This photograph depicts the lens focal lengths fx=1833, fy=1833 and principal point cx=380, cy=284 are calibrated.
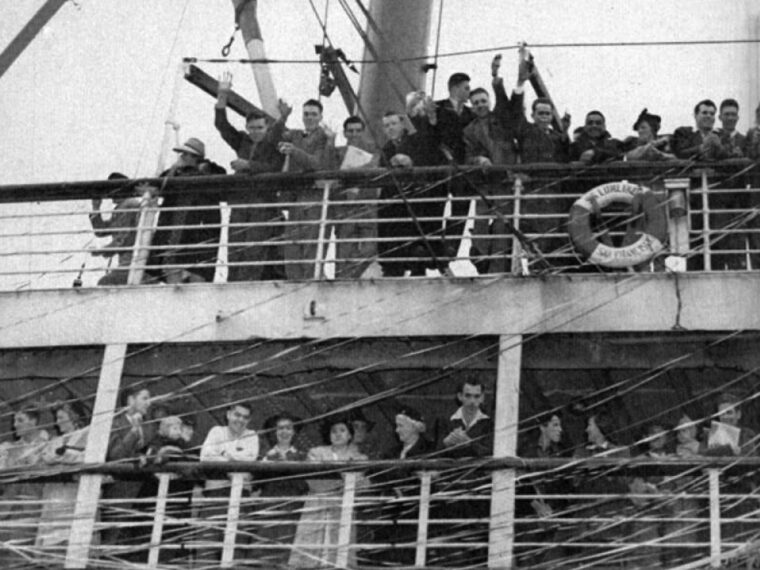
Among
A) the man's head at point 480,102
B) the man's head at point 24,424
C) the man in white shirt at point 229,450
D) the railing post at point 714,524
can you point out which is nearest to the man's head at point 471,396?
the man in white shirt at point 229,450

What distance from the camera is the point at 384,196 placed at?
47.2 ft

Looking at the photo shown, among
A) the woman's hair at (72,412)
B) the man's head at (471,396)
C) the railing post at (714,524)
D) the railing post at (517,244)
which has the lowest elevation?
the railing post at (714,524)

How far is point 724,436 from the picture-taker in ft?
41.7

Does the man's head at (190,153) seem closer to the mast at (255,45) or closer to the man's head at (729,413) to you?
the mast at (255,45)

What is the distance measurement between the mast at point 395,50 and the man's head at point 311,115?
3707 millimetres

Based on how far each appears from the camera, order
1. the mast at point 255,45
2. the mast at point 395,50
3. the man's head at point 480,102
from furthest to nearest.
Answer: the mast at point 255,45, the mast at point 395,50, the man's head at point 480,102

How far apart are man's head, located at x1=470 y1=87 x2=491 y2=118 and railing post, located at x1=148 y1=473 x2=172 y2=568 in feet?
12.2

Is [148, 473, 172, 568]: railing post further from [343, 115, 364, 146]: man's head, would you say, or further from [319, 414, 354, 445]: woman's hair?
[343, 115, 364, 146]: man's head

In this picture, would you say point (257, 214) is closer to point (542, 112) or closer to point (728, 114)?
point (542, 112)

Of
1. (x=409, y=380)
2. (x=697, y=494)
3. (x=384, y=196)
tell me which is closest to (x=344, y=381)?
(x=409, y=380)

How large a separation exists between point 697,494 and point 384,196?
3.52 meters

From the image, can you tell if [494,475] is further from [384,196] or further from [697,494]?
[384,196]

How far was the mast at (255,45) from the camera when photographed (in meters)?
19.0

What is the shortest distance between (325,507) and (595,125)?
150 inches
